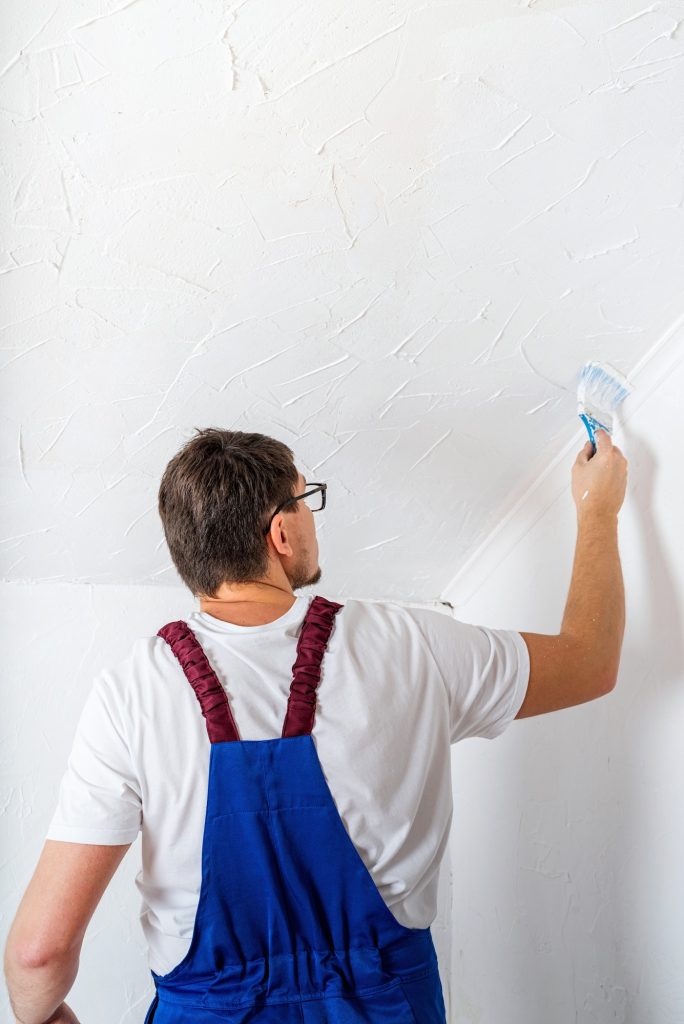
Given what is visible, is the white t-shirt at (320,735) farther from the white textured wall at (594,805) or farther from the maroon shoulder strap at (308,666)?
the white textured wall at (594,805)

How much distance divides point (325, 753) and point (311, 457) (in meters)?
0.65

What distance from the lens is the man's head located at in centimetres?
126

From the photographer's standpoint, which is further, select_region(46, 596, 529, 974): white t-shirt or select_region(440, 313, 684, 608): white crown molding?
select_region(440, 313, 684, 608): white crown molding

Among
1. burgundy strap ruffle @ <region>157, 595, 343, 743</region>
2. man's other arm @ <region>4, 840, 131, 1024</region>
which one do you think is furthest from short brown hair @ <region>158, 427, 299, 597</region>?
man's other arm @ <region>4, 840, 131, 1024</region>

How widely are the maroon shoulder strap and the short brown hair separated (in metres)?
0.12

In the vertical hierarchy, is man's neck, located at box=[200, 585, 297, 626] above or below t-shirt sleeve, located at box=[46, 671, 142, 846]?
above

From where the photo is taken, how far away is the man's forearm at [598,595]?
1.31 metres

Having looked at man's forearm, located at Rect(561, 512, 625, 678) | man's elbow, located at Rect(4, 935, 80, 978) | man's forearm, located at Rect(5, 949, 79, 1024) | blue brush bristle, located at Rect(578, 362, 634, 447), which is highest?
blue brush bristle, located at Rect(578, 362, 634, 447)

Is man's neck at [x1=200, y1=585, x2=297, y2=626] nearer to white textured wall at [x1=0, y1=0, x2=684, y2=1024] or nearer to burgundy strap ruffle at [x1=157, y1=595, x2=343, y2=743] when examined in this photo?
burgundy strap ruffle at [x1=157, y1=595, x2=343, y2=743]

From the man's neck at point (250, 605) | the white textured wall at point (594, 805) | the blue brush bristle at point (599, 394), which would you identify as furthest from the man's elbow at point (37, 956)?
the blue brush bristle at point (599, 394)

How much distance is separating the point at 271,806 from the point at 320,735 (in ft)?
0.35

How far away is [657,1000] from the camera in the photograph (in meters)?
1.35

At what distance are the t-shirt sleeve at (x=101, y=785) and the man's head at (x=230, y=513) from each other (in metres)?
0.22

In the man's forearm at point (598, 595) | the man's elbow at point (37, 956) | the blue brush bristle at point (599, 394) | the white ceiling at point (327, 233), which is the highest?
the white ceiling at point (327, 233)
